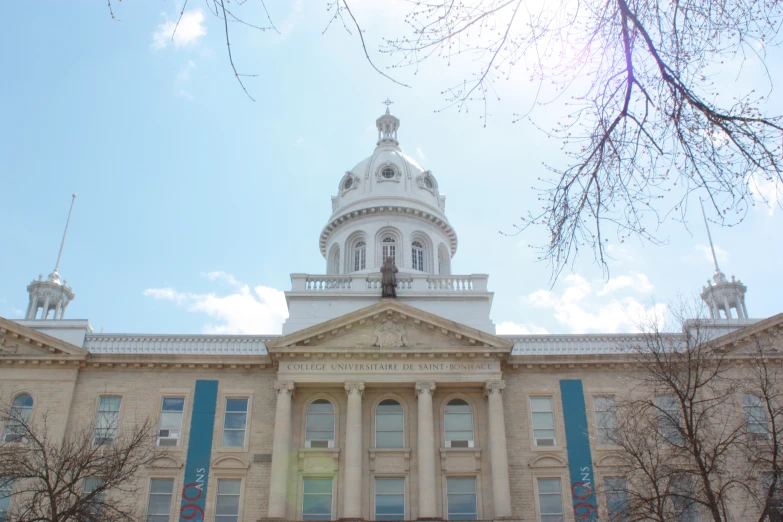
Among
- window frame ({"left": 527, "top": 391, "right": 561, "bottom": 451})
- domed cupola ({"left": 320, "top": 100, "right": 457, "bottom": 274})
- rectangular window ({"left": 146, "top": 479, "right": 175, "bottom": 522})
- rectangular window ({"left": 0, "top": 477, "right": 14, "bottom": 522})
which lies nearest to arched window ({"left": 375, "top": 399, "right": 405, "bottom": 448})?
window frame ({"left": 527, "top": 391, "right": 561, "bottom": 451})

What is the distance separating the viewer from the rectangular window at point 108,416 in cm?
3083

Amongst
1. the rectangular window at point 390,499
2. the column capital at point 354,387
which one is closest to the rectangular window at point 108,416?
the column capital at point 354,387

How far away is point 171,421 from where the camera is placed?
3145cm

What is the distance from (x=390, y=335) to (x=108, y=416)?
39.2 feet

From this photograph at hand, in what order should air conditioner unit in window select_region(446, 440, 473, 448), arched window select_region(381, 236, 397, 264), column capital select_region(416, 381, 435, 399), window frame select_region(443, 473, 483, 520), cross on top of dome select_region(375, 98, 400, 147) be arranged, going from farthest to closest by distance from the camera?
cross on top of dome select_region(375, 98, 400, 147)
arched window select_region(381, 236, 397, 264)
air conditioner unit in window select_region(446, 440, 473, 448)
column capital select_region(416, 381, 435, 399)
window frame select_region(443, 473, 483, 520)

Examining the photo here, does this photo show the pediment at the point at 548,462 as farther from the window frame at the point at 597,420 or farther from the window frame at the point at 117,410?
the window frame at the point at 117,410

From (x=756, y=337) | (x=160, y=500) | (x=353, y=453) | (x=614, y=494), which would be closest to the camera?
(x=614, y=494)

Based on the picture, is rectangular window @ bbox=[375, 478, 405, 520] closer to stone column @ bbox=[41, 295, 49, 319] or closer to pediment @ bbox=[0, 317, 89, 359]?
pediment @ bbox=[0, 317, 89, 359]

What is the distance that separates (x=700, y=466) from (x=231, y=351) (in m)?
19.4

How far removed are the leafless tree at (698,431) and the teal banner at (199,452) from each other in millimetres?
15457

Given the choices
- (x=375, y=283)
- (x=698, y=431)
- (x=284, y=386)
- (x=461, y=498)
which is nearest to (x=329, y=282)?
(x=375, y=283)

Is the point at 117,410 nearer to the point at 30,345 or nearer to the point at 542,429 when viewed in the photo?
the point at 30,345

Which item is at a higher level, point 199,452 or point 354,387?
point 354,387

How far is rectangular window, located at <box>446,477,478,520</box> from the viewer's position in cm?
2981
